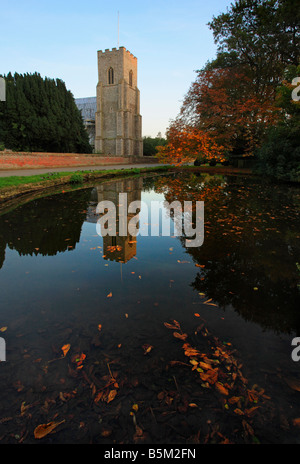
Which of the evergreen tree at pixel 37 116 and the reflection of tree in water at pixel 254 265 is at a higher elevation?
the evergreen tree at pixel 37 116

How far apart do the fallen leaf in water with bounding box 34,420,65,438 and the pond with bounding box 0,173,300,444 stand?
0.01 meters

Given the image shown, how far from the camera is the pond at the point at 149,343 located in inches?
61.5

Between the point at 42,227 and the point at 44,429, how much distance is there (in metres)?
4.89

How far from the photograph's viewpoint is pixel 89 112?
198 ft

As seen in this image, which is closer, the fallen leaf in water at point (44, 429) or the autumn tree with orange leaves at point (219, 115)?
the fallen leaf in water at point (44, 429)

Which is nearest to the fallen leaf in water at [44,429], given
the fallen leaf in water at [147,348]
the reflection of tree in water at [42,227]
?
the fallen leaf in water at [147,348]

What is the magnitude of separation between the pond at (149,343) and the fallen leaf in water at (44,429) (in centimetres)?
1

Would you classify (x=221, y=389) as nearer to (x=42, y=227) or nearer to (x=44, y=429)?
(x=44, y=429)

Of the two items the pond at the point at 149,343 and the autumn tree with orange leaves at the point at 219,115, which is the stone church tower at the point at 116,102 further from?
the pond at the point at 149,343

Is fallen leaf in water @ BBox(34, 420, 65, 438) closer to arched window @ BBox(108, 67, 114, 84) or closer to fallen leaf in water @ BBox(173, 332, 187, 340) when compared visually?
fallen leaf in water @ BBox(173, 332, 187, 340)

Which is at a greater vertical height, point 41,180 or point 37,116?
point 37,116

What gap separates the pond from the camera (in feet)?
5.12

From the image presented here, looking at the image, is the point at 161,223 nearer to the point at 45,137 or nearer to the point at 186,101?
the point at 186,101

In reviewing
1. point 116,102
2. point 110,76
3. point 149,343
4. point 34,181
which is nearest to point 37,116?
point 116,102
